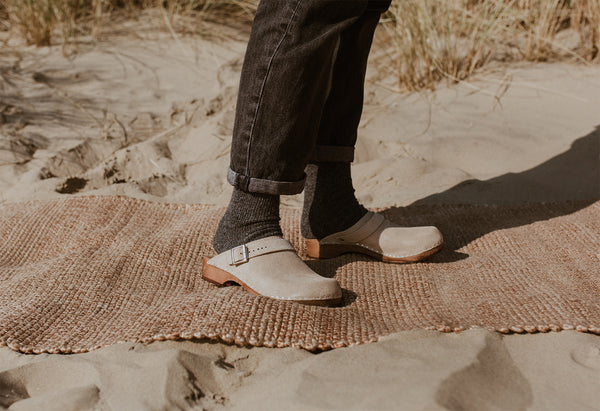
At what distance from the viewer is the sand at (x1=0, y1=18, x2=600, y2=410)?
1122 millimetres

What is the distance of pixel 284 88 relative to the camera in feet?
4.24

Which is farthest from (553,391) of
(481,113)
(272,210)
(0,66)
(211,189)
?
(0,66)

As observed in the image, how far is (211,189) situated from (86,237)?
64 cm

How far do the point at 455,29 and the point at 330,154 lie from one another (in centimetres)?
214

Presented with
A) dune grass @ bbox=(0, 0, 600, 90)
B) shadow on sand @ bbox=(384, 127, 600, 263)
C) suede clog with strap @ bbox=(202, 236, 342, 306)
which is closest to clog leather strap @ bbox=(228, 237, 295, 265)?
suede clog with strap @ bbox=(202, 236, 342, 306)

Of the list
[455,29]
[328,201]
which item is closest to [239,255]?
[328,201]

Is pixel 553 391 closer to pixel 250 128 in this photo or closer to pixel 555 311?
pixel 555 311

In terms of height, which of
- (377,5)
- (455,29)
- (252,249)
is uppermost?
(377,5)

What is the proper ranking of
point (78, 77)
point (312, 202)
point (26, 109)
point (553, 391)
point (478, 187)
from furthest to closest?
1. point (78, 77)
2. point (26, 109)
3. point (478, 187)
4. point (312, 202)
5. point (553, 391)

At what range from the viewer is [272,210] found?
1.46 m

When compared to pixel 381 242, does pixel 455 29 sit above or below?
above

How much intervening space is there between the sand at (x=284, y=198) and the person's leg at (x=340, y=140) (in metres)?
0.49

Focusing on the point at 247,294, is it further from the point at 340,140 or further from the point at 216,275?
the point at 340,140

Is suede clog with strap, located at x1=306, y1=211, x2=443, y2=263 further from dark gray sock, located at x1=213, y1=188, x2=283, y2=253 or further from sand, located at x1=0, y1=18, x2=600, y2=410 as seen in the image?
sand, located at x1=0, y1=18, x2=600, y2=410
